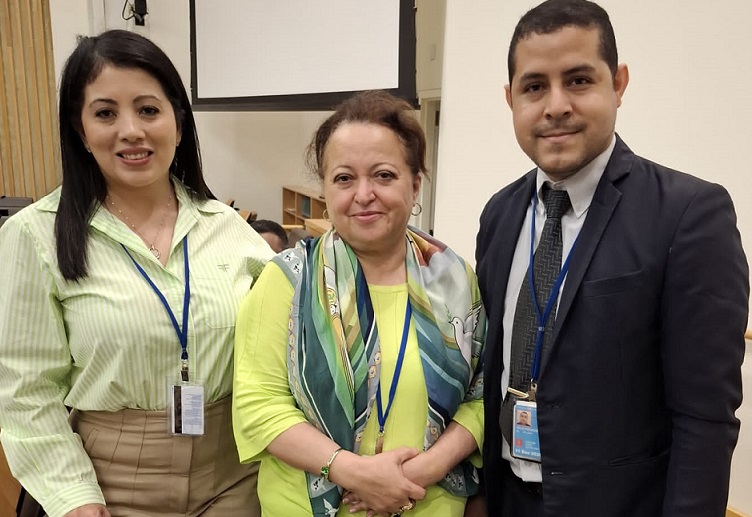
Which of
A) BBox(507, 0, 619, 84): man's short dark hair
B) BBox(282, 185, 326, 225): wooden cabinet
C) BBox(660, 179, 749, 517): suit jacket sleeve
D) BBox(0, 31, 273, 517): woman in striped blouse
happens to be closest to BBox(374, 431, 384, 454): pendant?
BBox(0, 31, 273, 517): woman in striped blouse

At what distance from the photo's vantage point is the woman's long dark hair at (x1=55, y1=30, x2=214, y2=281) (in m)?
1.30

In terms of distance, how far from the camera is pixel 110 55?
1.32 meters

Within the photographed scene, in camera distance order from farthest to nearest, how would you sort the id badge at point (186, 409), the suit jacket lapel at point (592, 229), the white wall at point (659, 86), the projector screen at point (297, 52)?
1. the projector screen at point (297, 52)
2. the white wall at point (659, 86)
3. the id badge at point (186, 409)
4. the suit jacket lapel at point (592, 229)

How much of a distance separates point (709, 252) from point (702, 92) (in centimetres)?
132

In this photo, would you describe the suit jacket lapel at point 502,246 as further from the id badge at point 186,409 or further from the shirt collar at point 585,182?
the id badge at point 186,409

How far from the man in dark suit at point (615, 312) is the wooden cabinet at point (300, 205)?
518 cm

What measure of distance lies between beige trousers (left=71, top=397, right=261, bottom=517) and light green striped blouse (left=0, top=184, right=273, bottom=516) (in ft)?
0.12

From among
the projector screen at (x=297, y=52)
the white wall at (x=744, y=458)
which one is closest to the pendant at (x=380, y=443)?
the white wall at (x=744, y=458)

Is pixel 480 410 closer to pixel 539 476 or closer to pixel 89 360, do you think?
pixel 539 476

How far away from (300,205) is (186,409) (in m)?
5.96

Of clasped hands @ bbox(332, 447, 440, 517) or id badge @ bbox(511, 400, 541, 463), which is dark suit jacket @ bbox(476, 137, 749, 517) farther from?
clasped hands @ bbox(332, 447, 440, 517)

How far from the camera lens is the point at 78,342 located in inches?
51.9

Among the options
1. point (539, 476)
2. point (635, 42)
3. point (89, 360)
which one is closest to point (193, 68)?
point (635, 42)

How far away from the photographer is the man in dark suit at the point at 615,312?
3.65ft
